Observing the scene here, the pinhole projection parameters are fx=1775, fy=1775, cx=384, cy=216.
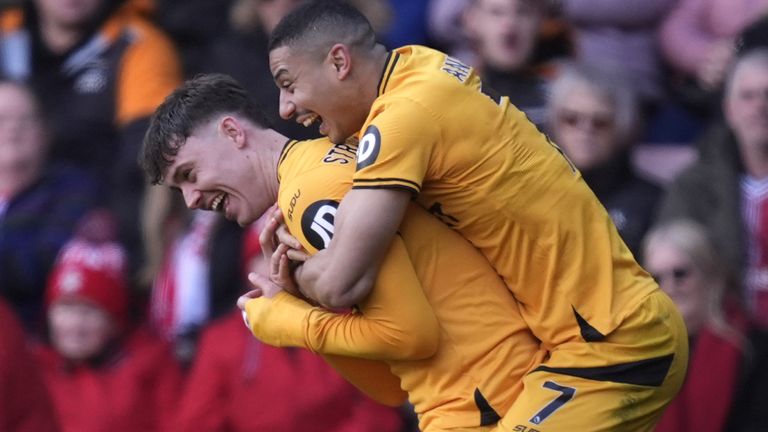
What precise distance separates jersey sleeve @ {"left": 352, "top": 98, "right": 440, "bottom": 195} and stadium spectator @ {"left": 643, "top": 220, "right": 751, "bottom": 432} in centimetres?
249

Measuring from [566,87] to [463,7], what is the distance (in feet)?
2.93

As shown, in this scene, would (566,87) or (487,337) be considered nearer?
(487,337)

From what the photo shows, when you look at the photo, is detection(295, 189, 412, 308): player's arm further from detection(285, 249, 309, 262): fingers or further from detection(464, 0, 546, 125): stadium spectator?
detection(464, 0, 546, 125): stadium spectator

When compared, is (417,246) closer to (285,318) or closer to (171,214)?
(285,318)

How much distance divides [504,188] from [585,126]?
285 cm

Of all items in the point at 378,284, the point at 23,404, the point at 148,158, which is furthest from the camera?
the point at 23,404

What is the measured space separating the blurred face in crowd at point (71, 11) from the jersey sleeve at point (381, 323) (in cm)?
394

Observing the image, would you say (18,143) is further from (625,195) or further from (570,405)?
(570,405)

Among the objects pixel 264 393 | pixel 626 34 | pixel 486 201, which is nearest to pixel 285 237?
pixel 486 201

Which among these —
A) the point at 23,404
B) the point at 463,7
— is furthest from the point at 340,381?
the point at 463,7

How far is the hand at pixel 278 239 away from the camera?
4.70 m

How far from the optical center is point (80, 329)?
7555 mm

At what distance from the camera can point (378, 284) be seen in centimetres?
453

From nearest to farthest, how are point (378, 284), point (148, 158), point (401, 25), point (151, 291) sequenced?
point (378, 284), point (148, 158), point (151, 291), point (401, 25)
